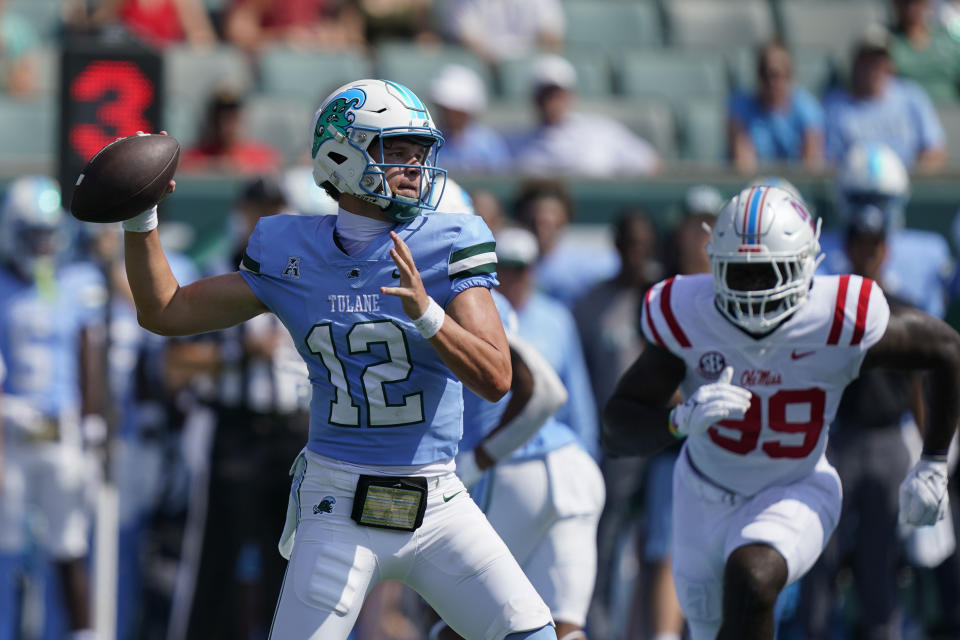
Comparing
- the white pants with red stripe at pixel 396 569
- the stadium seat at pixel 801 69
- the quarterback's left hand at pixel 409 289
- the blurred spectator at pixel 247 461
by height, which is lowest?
the blurred spectator at pixel 247 461

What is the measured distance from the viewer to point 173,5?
1000 centimetres

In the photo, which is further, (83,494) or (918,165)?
(918,165)

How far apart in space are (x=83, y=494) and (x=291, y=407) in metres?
1.27

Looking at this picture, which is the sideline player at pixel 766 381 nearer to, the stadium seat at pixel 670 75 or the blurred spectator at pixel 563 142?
the blurred spectator at pixel 563 142

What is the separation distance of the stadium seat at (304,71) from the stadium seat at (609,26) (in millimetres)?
1741

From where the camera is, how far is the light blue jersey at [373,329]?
13.3ft

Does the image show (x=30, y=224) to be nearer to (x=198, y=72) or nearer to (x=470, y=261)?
(x=198, y=72)

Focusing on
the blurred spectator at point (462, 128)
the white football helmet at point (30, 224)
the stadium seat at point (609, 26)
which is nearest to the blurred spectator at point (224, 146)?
the white football helmet at point (30, 224)

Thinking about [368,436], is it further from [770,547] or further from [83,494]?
[83,494]

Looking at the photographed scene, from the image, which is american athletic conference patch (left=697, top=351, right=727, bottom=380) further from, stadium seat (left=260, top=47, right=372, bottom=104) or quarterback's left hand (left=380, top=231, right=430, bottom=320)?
stadium seat (left=260, top=47, right=372, bottom=104)

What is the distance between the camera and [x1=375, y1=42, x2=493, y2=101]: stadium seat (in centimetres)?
970

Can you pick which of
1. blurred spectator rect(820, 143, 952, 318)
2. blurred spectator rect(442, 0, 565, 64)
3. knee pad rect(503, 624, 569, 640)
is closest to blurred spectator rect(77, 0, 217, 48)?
blurred spectator rect(442, 0, 565, 64)

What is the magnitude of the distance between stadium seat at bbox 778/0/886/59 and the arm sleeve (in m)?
7.61

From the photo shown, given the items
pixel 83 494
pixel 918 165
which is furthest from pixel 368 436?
pixel 918 165
